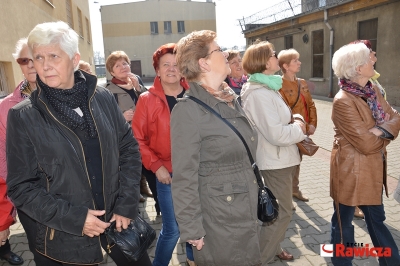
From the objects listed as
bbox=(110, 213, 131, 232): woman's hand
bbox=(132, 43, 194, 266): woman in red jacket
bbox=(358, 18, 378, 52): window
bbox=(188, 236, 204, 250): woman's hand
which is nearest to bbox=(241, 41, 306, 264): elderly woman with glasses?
bbox=(132, 43, 194, 266): woman in red jacket

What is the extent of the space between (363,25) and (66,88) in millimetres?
14364

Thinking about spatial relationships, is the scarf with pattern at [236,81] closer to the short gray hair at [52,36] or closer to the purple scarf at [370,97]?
the purple scarf at [370,97]

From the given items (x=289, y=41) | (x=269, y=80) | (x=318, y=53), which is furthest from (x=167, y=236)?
(x=289, y=41)

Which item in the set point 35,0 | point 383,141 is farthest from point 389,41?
point 35,0

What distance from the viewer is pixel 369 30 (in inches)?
514

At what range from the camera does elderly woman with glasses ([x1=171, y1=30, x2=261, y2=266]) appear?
1923 mm

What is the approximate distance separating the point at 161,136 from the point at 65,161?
44.8 inches

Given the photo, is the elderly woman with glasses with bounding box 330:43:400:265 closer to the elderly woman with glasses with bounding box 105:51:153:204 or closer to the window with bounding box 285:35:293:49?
the elderly woman with glasses with bounding box 105:51:153:204

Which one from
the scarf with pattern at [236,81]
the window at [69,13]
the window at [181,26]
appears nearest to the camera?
the scarf with pattern at [236,81]

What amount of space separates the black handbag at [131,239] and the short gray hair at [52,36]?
3.72 feet

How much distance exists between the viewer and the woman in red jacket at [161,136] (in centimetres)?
274

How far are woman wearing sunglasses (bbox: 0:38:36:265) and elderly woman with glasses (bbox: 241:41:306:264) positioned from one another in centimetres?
173

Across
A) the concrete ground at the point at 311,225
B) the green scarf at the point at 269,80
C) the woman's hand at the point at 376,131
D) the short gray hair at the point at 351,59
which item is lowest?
the concrete ground at the point at 311,225

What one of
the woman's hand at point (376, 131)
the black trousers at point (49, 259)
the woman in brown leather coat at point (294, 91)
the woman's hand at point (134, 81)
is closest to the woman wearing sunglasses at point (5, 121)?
the black trousers at point (49, 259)
